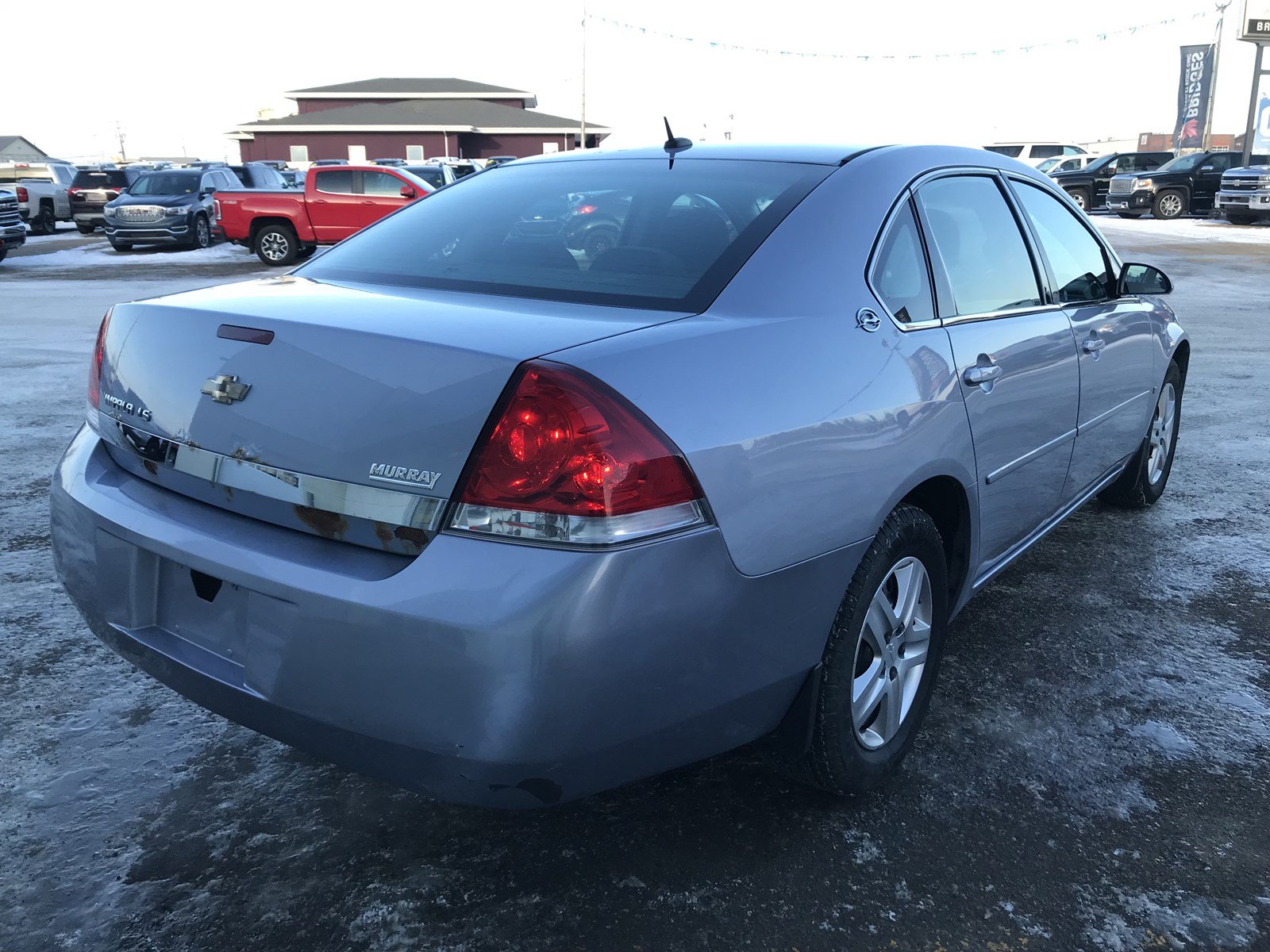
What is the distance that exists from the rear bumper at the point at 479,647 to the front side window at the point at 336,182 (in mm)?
17417

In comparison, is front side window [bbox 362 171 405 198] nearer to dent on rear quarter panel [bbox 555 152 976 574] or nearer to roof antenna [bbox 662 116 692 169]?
roof antenna [bbox 662 116 692 169]

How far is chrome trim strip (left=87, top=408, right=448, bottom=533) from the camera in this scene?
75.8 inches

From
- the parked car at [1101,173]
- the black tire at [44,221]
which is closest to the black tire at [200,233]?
the black tire at [44,221]

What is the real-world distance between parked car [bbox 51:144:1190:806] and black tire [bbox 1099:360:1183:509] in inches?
81.1

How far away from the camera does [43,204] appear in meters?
27.4

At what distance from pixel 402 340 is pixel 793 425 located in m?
0.78

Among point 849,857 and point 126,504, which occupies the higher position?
point 126,504

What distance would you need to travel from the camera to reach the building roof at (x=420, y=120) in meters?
57.0

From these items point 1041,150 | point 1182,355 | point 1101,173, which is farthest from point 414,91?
point 1182,355

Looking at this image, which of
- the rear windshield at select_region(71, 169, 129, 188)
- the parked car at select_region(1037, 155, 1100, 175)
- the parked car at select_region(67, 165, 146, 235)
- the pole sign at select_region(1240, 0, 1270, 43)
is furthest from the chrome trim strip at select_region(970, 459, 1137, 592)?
the pole sign at select_region(1240, 0, 1270, 43)

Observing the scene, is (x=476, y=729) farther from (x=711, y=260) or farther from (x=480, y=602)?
(x=711, y=260)

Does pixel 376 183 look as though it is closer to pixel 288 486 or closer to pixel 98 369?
pixel 98 369

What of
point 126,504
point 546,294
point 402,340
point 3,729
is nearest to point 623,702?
point 402,340

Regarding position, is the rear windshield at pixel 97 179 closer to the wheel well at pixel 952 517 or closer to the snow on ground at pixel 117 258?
the snow on ground at pixel 117 258
